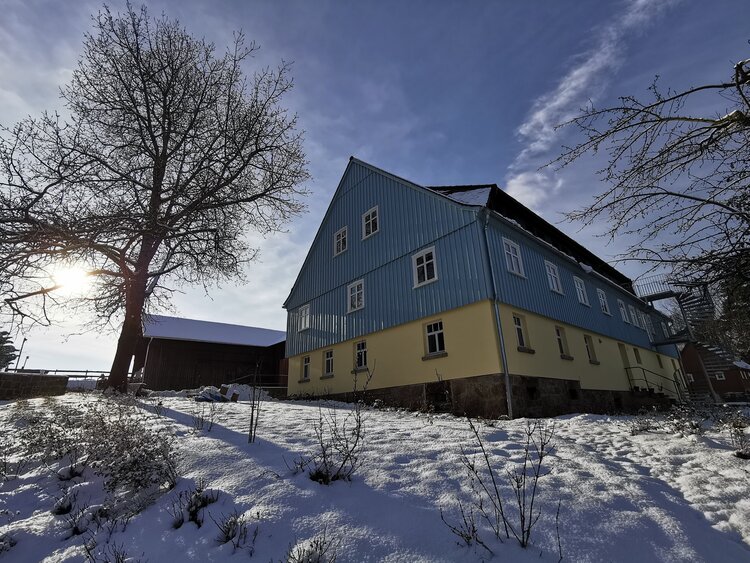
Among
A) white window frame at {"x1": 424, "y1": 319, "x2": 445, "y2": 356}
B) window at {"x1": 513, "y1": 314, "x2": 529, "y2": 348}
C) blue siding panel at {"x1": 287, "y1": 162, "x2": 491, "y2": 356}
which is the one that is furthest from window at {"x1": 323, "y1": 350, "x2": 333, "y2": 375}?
window at {"x1": 513, "y1": 314, "x2": 529, "y2": 348}

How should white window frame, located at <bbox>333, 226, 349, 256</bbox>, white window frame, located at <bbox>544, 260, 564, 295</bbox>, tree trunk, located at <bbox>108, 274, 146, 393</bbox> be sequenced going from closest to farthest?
tree trunk, located at <bbox>108, 274, 146, 393</bbox>
white window frame, located at <bbox>544, 260, 564, 295</bbox>
white window frame, located at <bbox>333, 226, 349, 256</bbox>

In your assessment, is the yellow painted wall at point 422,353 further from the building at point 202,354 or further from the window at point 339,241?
the building at point 202,354

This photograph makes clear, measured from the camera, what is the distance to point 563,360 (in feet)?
44.4

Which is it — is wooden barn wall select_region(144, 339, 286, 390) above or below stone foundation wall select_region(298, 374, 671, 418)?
above

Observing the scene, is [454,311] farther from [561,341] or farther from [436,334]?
[561,341]

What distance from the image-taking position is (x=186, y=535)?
127 inches

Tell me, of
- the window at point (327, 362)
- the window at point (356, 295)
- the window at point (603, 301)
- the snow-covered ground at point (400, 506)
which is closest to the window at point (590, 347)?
the window at point (603, 301)

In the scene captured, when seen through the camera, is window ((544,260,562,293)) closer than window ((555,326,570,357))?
No

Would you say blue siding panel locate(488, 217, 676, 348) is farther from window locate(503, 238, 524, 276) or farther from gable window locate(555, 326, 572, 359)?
gable window locate(555, 326, 572, 359)

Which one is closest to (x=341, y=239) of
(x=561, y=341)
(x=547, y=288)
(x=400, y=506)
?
(x=547, y=288)

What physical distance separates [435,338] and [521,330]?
284 centimetres

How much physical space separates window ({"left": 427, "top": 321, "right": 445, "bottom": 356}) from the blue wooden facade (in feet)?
1.57

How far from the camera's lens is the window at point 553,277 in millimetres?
14867

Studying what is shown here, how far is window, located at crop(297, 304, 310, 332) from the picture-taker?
19.4 metres
